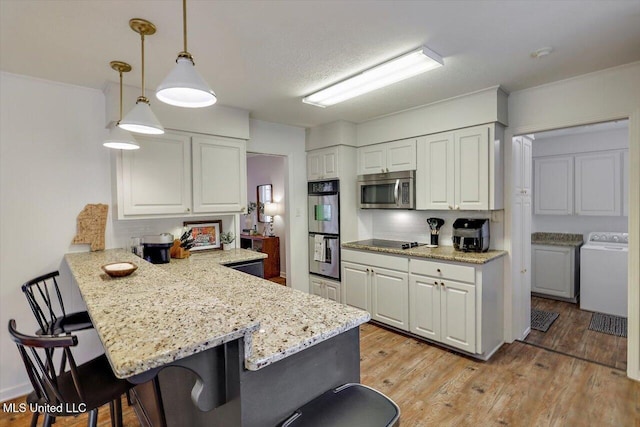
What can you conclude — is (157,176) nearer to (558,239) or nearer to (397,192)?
(397,192)

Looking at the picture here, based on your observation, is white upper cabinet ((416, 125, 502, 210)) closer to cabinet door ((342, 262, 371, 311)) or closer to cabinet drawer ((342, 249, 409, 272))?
cabinet drawer ((342, 249, 409, 272))

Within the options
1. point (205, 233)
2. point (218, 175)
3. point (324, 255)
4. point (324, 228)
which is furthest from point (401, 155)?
point (205, 233)

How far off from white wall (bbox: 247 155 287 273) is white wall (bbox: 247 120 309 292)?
4.84 feet

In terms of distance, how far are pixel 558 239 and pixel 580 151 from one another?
4.39ft

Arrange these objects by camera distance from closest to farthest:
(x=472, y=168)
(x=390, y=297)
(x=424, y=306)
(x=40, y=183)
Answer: (x=40, y=183) → (x=472, y=168) → (x=424, y=306) → (x=390, y=297)

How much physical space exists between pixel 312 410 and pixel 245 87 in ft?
8.37

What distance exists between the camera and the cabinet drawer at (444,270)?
290 cm

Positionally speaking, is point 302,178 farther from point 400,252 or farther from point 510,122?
point 510,122

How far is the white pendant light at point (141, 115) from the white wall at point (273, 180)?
3980mm

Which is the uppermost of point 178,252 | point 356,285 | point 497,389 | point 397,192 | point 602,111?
point 602,111

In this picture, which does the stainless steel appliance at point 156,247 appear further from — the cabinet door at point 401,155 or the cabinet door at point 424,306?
the cabinet door at point 401,155

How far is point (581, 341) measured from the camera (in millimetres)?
3307

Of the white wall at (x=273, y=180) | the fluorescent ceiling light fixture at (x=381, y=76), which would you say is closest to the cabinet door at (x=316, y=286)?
the white wall at (x=273, y=180)

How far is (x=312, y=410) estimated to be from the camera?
43.8 inches
